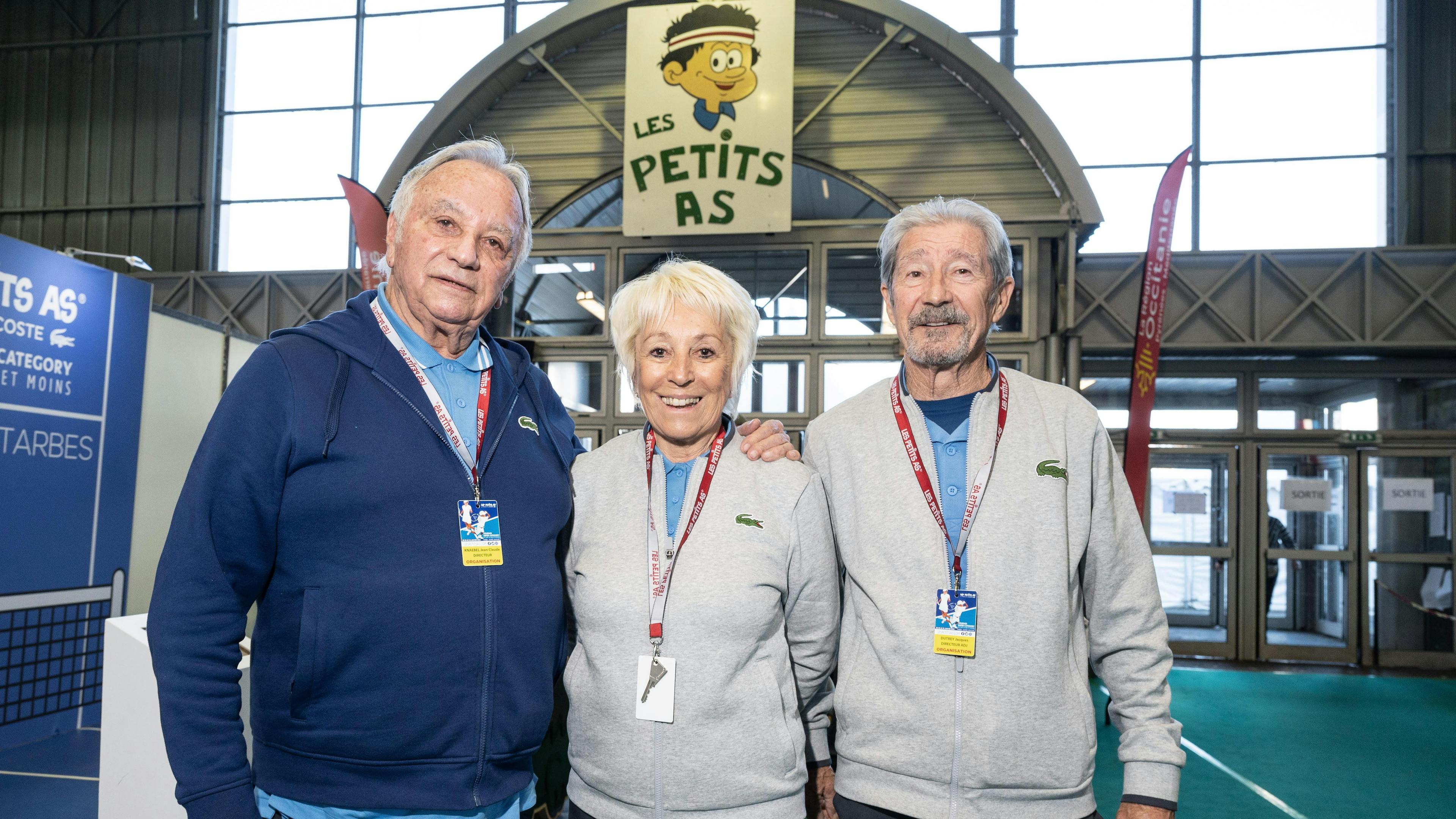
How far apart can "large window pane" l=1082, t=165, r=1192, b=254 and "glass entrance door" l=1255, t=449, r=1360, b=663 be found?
274cm

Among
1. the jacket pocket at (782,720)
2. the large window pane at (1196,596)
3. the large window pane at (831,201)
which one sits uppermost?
the large window pane at (831,201)

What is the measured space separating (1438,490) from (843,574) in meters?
9.36

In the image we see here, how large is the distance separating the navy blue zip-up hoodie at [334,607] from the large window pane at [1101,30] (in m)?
10.4

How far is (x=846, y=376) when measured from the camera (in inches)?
292

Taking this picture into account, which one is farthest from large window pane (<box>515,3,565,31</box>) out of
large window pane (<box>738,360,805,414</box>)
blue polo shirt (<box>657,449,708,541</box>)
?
blue polo shirt (<box>657,449,708,541</box>)

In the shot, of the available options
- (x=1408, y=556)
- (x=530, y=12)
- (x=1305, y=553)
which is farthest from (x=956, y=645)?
(x=530, y=12)

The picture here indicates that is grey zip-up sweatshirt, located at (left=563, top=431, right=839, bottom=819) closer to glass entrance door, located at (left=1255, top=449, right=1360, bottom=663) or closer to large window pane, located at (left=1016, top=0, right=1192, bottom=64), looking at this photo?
glass entrance door, located at (left=1255, top=449, right=1360, bottom=663)

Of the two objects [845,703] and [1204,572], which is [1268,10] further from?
[845,703]

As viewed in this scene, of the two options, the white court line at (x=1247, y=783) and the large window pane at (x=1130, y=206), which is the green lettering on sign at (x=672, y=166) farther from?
the white court line at (x=1247, y=783)

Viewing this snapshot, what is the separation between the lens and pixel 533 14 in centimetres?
1083

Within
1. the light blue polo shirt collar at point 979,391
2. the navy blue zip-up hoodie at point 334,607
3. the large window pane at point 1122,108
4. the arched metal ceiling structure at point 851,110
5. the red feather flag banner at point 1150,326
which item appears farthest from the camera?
the large window pane at point 1122,108

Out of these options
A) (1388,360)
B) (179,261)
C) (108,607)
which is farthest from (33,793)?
(1388,360)

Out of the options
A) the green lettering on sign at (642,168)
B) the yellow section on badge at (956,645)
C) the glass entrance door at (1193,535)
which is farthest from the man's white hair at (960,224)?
the glass entrance door at (1193,535)

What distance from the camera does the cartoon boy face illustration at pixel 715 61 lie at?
22.0 ft
